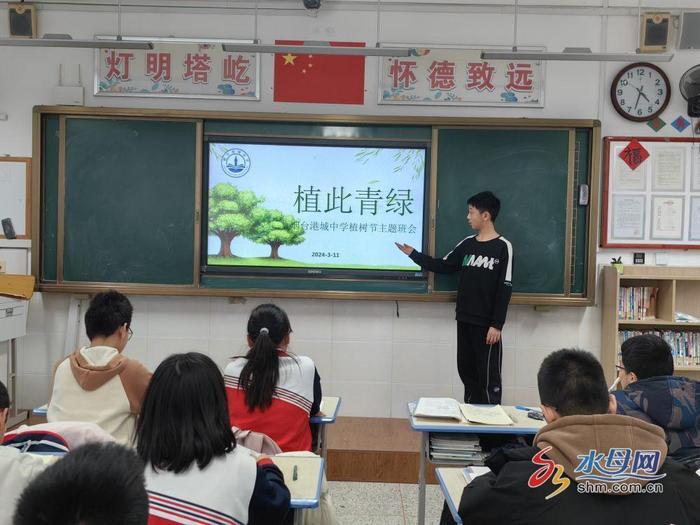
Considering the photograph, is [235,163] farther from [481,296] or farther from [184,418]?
[184,418]

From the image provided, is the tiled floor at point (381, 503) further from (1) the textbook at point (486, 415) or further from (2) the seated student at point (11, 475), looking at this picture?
(2) the seated student at point (11, 475)

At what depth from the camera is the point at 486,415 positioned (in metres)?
2.68

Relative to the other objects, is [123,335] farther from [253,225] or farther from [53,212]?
[53,212]

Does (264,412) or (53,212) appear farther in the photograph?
(53,212)

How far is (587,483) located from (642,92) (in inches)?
152

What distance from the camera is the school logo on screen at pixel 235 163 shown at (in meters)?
4.42

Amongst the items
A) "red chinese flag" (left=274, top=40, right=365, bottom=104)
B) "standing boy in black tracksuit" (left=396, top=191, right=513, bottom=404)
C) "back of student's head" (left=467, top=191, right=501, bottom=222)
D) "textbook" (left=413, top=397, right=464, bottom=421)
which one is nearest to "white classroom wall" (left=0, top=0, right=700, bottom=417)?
"red chinese flag" (left=274, top=40, right=365, bottom=104)

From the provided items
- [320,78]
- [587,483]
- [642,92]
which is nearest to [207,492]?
[587,483]

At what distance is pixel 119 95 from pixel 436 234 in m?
2.51

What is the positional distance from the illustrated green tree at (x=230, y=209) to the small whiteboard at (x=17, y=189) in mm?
1360

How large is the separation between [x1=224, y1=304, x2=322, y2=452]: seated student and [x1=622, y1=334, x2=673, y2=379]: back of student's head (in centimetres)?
121

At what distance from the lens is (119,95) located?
176 inches

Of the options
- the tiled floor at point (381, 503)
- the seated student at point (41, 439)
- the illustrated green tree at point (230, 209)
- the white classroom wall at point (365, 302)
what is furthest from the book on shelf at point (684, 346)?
the seated student at point (41, 439)

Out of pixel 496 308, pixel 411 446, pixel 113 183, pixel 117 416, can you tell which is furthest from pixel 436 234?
pixel 117 416
